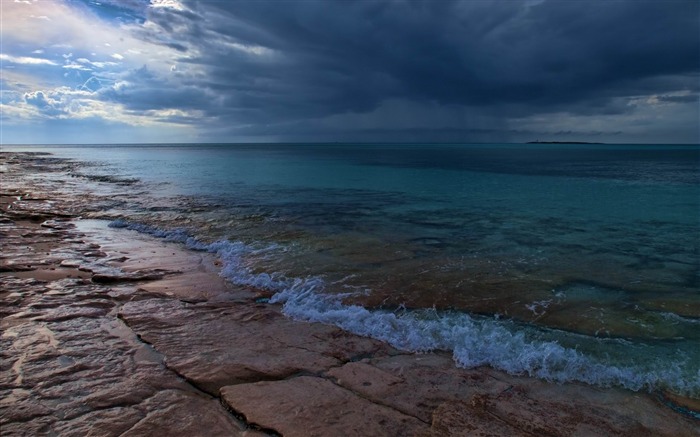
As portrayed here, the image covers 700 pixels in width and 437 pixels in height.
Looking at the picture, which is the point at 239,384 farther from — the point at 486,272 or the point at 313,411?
the point at 486,272

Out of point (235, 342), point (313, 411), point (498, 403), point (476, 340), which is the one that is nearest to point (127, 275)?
point (235, 342)

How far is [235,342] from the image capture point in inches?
216

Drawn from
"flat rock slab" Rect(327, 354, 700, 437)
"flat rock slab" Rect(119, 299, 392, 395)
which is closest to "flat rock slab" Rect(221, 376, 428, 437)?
"flat rock slab" Rect(327, 354, 700, 437)

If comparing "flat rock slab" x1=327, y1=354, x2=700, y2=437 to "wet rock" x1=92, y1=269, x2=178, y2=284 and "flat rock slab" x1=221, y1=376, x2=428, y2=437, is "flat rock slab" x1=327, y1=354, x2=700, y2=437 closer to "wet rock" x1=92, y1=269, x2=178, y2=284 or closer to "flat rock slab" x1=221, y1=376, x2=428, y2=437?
"flat rock slab" x1=221, y1=376, x2=428, y2=437

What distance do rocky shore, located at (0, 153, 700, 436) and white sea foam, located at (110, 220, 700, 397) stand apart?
0.23 metres

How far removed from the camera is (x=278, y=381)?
4.55 metres

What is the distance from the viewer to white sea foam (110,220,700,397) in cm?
504

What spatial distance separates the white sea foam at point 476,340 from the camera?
16.5ft

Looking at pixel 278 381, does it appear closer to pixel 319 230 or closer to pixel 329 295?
pixel 329 295

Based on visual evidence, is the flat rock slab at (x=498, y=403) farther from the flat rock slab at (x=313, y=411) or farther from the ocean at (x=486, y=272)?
the ocean at (x=486, y=272)

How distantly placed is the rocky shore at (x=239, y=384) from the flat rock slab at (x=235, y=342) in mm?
25

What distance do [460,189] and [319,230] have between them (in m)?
16.4

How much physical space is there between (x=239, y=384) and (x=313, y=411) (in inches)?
39.7

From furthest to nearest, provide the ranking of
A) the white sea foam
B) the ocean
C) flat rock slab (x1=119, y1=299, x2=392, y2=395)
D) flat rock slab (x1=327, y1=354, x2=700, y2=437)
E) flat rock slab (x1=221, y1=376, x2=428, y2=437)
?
the ocean, the white sea foam, flat rock slab (x1=119, y1=299, x2=392, y2=395), flat rock slab (x1=327, y1=354, x2=700, y2=437), flat rock slab (x1=221, y1=376, x2=428, y2=437)
